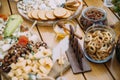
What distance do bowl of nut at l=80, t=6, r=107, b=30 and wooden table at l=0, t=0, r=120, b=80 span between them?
0.16 ft

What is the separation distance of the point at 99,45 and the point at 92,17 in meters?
0.23

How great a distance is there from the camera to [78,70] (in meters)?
1.08

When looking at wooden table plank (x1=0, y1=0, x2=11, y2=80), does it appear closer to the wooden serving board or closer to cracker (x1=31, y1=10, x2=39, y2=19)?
cracker (x1=31, y1=10, x2=39, y2=19)

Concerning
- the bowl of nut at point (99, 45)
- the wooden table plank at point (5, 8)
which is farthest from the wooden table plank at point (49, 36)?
the wooden table plank at point (5, 8)

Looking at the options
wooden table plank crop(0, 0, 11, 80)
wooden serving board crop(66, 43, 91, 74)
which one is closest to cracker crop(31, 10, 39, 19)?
wooden table plank crop(0, 0, 11, 80)

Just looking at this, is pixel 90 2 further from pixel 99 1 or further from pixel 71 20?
pixel 71 20

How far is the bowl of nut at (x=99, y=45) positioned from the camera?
1066 millimetres

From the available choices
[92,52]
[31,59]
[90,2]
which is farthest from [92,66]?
[90,2]

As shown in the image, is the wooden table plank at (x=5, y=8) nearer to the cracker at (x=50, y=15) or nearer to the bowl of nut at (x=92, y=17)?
the cracker at (x=50, y=15)

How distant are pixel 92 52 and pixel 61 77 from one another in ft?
0.51

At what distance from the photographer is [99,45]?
1.07m

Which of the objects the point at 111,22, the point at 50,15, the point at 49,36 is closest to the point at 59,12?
the point at 50,15

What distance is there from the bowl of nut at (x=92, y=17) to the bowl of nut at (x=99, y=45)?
0.12 m

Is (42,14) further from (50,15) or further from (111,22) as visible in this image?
(111,22)
